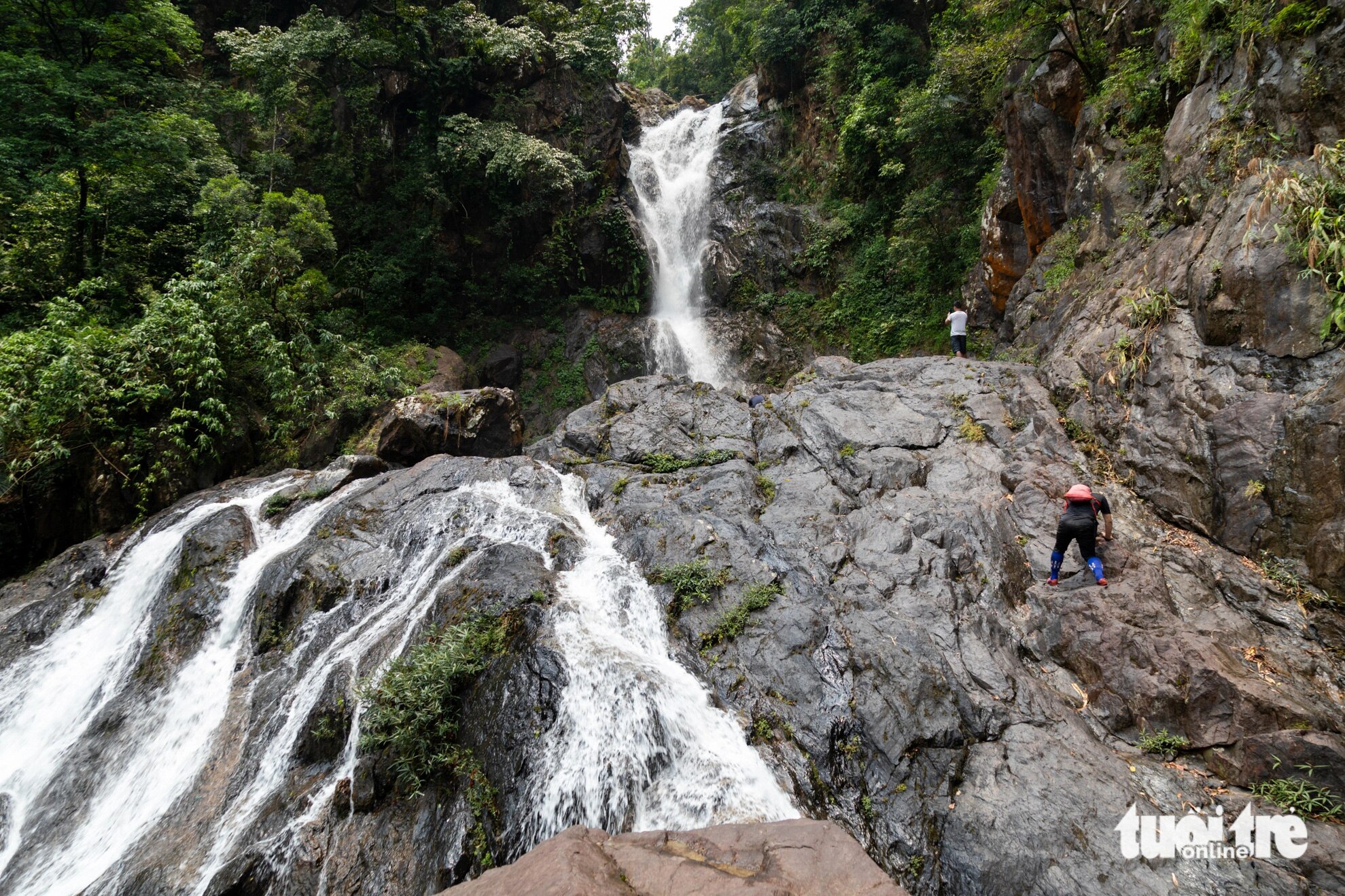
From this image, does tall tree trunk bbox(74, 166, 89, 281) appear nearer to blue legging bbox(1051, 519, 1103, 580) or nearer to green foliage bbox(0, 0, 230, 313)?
green foliage bbox(0, 0, 230, 313)

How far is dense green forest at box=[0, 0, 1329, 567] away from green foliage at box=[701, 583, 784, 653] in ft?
29.4

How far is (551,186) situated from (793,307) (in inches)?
356

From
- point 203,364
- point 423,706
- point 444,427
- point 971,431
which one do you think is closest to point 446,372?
point 444,427

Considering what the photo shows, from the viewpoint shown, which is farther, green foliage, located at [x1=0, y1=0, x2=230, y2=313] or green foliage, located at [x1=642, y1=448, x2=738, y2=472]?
green foliage, located at [x1=0, y1=0, x2=230, y2=313]

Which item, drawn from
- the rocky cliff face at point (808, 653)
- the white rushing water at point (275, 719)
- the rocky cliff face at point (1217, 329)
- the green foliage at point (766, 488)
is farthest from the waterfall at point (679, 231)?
the white rushing water at point (275, 719)

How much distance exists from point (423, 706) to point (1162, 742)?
6.94 m

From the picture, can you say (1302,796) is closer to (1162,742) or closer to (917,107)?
(1162,742)

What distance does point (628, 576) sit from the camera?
304 inches

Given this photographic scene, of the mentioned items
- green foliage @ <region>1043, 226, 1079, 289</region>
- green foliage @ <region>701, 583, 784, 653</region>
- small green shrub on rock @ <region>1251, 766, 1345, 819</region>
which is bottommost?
green foliage @ <region>701, 583, 784, 653</region>

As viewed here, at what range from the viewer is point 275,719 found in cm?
648

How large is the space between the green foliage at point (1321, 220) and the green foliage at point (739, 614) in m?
6.17

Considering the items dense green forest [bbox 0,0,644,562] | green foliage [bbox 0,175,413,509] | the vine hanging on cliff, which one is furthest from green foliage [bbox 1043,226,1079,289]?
green foliage [bbox 0,175,413,509]

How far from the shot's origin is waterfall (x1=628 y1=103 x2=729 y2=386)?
776 inches

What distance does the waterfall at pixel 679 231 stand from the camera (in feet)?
64.7
